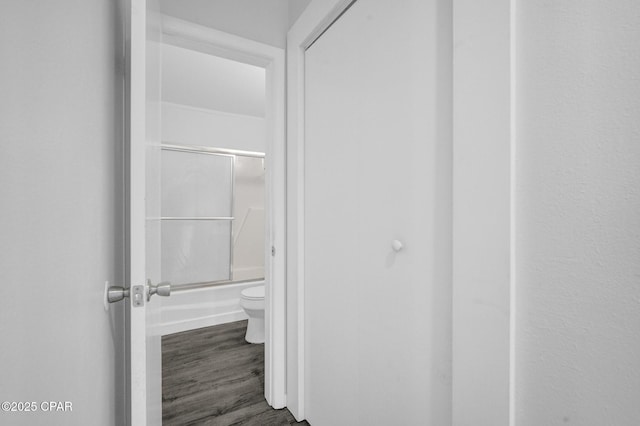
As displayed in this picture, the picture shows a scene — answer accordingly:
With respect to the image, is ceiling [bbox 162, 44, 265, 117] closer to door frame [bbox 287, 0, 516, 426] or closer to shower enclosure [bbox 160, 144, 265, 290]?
shower enclosure [bbox 160, 144, 265, 290]

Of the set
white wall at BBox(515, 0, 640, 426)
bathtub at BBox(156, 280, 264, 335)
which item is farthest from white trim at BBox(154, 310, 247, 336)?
white wall at BBox(515, 0, 640, 426)

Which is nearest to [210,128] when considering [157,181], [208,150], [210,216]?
[208,150]

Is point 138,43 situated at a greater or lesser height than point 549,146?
greater

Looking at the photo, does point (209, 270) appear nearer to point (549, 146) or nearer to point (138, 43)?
point (138, 43)

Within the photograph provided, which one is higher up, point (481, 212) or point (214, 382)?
point (481, 212)

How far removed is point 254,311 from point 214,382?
0.67 meters

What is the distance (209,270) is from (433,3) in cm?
313

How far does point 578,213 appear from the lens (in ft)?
1.84

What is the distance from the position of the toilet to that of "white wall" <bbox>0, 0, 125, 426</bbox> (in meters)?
1.76

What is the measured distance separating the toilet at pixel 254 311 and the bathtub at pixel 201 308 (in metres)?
0.63

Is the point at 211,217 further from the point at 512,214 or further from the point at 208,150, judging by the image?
the point at 512,214

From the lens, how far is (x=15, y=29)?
0.37m

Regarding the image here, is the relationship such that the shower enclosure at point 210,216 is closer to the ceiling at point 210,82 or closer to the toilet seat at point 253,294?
the ceiling at point 210,82

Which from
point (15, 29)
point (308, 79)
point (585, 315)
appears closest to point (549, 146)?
point (585, 315)
